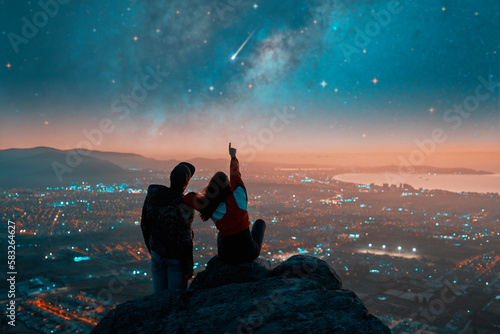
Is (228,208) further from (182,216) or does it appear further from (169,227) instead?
(169,227)

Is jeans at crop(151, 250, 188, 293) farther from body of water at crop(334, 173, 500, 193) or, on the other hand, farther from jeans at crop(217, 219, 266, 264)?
body of water at crop(334, 173, 500, 193)

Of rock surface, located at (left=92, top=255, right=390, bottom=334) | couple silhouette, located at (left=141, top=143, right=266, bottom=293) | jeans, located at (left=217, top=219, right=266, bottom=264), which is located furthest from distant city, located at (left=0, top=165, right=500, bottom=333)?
rock surface, located at (left=92, top=255, right=390, bottom=334)

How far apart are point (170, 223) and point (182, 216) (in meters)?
0.18

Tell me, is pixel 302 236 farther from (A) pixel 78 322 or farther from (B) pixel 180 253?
(B) pixel 180 253

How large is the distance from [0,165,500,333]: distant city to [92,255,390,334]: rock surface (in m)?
1.32

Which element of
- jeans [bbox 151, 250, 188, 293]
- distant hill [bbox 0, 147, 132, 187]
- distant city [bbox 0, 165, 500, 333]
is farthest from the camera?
distant hill [bbox 0, 147, 132, 187]

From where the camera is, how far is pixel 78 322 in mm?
18016

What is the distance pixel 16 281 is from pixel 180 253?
101 feet

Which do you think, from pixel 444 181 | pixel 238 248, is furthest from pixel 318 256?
pixel 444 181

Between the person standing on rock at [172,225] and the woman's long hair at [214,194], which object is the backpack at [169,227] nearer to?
the person standing on rock at [172,225]

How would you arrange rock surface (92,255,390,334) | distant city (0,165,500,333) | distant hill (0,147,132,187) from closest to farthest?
1. rock surface (92,255,390,334)
2. distant city (0,165,500,333)
3. distant hill (0,147,132,187)

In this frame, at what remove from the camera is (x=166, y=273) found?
410 centimetres

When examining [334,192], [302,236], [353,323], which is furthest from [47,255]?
[334,192]

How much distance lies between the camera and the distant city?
20062 mm
